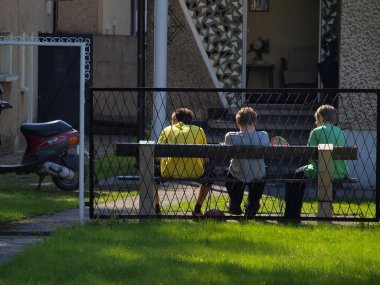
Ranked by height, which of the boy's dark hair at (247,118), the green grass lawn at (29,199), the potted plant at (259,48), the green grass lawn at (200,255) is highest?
the potted plant at (259,48)

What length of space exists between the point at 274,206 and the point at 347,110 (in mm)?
3577

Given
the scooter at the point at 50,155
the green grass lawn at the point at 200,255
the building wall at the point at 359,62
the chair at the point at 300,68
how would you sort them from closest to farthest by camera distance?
the green grass lawn at the point at 200,255 < the scooter at the point at 50,155 < the building wall at the point at 359,62 < the chair at the point at 300,68

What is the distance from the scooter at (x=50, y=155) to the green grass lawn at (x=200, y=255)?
3.51 metres

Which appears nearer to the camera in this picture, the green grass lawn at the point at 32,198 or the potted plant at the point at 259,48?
the green grass lawn at the point at 32,198

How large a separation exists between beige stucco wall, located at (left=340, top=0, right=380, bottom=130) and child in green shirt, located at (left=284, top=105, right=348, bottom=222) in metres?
4.04

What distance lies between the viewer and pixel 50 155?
46.8 feet

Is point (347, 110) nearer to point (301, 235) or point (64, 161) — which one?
point (64, 161)

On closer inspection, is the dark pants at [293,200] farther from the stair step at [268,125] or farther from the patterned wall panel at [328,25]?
the patterned wall panel at [328,25]

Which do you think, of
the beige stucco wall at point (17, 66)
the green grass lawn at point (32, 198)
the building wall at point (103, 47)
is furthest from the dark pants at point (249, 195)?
the building wall at point (103, 47)

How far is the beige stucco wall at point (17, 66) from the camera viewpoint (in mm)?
19844

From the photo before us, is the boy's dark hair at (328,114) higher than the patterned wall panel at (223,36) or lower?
lower

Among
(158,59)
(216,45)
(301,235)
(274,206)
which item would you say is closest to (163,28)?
(158,59)

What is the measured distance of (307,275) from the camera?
324 inches

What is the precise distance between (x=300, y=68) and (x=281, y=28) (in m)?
1.06
